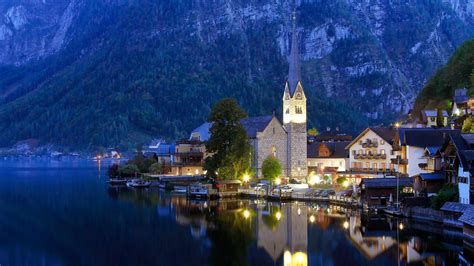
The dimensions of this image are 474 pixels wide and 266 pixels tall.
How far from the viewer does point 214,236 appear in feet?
179

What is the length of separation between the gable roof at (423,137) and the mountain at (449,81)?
25.1 metres

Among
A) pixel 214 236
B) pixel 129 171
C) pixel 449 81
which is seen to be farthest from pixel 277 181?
pixel 214 236

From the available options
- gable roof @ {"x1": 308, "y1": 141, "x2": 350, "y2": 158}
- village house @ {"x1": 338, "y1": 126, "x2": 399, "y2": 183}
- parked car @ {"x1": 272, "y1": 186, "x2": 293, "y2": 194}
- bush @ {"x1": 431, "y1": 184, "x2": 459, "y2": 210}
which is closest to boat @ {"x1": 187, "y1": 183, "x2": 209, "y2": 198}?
parked car @ {"x1": 272, "y1": 186, "x2": 293, "y2": 194}

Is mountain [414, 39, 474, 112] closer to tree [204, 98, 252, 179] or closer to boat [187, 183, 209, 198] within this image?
tree [204, 98, 252, 179]

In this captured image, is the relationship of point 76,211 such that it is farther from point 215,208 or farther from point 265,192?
point 265,192

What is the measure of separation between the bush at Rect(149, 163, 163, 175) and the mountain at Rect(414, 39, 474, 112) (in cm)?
4655

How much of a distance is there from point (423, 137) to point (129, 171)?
64.2 meters

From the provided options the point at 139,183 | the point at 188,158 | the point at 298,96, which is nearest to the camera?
the point at 298,96

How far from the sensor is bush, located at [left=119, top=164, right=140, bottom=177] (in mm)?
120688

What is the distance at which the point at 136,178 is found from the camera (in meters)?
117

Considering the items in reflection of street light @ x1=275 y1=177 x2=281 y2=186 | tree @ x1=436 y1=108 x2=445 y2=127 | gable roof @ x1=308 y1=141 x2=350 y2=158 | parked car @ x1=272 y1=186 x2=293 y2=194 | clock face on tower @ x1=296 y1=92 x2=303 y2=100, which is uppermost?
clock face on tower @ x1=296 y1=92 x2=303 y2=100

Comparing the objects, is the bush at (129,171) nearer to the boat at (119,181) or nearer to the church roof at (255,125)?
the boat at (119,181)

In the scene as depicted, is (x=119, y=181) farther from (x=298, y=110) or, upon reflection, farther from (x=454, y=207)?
(x=454, y=207)

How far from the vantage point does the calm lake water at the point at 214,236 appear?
46406 millimetres
